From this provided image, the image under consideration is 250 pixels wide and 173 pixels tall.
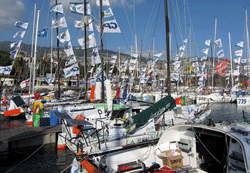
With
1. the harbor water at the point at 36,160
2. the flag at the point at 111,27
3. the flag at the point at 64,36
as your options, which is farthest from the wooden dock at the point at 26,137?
the flag at the point at 64,36

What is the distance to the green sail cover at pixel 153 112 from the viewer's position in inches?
436

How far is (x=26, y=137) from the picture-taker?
41.3ft

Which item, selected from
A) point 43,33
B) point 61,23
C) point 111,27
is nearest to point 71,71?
point 111,27

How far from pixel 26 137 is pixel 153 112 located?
8262mm

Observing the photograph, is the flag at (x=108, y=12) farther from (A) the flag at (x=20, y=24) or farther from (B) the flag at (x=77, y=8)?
(A) the flag at (x=20, y=24)

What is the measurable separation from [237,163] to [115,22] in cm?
1413

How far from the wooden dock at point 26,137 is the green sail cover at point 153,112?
6585 millimetres

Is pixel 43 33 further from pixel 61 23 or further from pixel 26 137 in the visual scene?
pixel 26 137

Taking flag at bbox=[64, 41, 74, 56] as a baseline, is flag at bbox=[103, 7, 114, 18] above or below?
above

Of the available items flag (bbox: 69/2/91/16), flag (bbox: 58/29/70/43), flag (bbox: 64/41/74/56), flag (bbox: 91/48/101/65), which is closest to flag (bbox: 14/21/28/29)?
flag (bbox: 58/29/70/43)

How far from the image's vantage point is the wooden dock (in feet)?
40.6

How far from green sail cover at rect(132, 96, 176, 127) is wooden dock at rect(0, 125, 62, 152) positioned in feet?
21.6

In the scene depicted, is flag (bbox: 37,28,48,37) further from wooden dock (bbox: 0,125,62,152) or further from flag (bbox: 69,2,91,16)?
wooden dock (bbox: 0,125,62,152)

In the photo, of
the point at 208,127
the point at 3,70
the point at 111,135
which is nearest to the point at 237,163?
the point at 208,127
